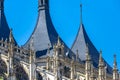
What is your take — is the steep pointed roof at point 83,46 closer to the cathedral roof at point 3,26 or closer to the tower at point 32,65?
the cathedral roof at point 3,26

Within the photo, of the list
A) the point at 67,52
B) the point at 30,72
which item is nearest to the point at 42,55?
the point at 67,52

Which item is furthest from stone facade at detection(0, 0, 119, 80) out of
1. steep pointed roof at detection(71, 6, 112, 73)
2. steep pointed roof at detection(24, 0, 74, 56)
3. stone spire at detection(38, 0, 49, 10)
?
stone spire at detection(38, 0, 49, 10)

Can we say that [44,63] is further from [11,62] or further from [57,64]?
[11,62]

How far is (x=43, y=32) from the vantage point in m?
78.6

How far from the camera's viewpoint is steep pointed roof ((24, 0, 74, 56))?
75.9m

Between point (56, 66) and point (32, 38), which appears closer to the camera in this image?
point (56, 66)

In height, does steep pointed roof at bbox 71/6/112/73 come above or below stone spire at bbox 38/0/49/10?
below

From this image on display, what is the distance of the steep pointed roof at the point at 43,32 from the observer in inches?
2987

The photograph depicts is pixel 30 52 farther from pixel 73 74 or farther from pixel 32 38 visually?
pixel 32 38

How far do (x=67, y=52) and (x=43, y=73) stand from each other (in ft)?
27.1

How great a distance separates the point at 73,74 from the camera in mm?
68375

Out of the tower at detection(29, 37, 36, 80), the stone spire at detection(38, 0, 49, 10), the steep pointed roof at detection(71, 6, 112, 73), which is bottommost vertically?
the tower at detection(29, 37, 36, 80)

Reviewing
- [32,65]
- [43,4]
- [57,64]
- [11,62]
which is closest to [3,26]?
[43,4]

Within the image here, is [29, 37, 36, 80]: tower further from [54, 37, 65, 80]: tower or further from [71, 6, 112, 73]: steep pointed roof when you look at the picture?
[71, 6, 112, 73]: steep pointed roof
